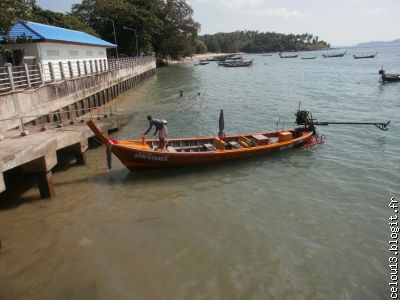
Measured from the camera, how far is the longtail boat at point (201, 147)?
13.9 meters

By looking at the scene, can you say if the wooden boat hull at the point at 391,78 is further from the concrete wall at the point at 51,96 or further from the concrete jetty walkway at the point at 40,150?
the concrete jetty walkway at the point at 40,150

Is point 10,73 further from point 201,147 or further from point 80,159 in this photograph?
point 201,147

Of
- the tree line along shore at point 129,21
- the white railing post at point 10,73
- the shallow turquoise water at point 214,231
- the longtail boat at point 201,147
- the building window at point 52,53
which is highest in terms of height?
the tree line along shore at point 129,21

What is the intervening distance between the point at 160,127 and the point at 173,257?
6584 millimetres

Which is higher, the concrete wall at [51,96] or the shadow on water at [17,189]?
the concrete wall at [51,96]

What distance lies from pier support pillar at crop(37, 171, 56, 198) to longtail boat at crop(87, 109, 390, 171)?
231 centimetres

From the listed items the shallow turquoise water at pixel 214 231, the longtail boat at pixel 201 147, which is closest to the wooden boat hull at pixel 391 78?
the shallow turquoise water at pixel 214 231

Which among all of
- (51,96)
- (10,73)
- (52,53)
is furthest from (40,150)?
(52,53)

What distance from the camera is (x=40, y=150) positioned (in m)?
11.1

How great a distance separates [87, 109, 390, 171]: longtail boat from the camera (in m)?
13.9

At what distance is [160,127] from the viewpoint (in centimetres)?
1430

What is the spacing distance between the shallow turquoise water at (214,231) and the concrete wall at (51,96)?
376cm

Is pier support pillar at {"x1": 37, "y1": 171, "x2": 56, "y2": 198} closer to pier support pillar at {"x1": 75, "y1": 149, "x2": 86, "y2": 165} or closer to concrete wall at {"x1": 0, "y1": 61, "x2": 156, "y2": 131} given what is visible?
concrete wall at {"x1": 0, "y1": 61, "x2": 156, "y2": 131}

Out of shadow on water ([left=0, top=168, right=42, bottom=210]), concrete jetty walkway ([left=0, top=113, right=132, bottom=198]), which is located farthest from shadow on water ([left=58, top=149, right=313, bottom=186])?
concrete jetty walkway ([left=0, top=113, right=132, bottom=198])
